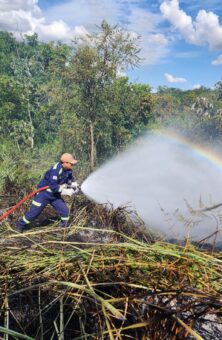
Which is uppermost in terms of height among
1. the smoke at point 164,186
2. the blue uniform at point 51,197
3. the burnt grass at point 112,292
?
the burnt grass at point 112,292

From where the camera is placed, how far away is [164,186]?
15.5 m

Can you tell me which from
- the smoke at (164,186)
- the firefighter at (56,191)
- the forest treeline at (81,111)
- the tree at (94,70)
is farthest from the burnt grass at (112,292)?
the tree at (94,70)

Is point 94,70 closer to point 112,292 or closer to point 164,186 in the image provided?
point 164,186

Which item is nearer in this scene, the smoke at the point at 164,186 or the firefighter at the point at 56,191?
the firefighter at the point at 56,191

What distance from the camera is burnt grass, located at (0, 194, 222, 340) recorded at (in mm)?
2049

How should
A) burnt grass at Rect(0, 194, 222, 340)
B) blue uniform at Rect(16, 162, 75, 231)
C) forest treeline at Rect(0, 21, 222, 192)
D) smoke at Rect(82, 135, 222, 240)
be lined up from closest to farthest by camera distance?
burnt grass at Rect(0, 194, 222, 340) → blue uniform at Rect(16, 162, 75, 231) → smoke at Rect(82, 135, 222, 240) → forest treeline at Rect(0, 21, 222, 192)

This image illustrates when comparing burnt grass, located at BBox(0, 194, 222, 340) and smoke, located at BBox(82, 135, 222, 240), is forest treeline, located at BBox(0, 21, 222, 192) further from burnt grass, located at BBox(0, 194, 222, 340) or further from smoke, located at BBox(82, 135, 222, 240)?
burnt grass, located at BBox(0, 194, 222, 340)

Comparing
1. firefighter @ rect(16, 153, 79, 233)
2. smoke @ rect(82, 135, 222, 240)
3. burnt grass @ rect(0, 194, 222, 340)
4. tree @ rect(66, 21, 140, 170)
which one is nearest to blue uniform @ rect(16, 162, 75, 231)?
firefighter @ rect(16, 153, 79, 233)

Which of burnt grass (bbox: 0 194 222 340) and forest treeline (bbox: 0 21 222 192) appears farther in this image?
forest treeline (bbox: 0 21 222 192)

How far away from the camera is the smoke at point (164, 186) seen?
28.7 feet

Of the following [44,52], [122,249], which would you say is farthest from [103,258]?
[44,52]

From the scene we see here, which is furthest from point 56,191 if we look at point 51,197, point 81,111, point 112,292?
point 81,111

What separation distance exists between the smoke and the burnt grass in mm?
1903

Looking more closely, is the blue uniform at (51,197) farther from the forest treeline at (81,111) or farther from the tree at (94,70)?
the tree at (94,70)
